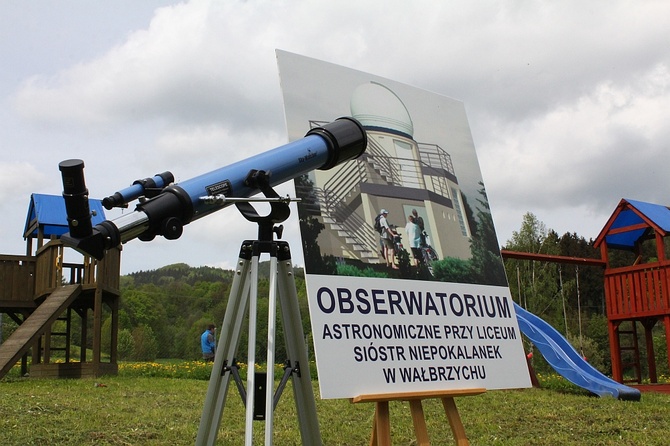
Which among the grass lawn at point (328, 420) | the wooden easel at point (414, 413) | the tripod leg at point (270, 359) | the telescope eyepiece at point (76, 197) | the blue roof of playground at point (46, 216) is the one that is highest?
the blue roof of playground at point (46, 216)

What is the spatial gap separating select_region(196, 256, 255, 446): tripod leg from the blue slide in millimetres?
6820

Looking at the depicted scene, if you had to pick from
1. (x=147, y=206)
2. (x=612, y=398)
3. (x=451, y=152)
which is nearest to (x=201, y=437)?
(x=147, y=206)

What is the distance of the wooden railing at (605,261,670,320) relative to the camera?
13672 millimetres

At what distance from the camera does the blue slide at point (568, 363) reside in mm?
10289

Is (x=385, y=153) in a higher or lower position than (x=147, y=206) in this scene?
higher

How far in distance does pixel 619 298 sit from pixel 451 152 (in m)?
10.5

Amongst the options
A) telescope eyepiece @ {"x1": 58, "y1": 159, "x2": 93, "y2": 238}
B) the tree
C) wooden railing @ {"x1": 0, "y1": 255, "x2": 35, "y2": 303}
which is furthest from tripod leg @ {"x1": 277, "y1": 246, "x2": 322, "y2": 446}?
wooden railing @ {"x1": 0, "y1": 255, "x2": 35, "y2": 303}

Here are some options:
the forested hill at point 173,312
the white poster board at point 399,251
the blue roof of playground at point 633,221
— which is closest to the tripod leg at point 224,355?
the white poster board at point 399,251

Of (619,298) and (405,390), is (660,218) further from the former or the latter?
(405,390)

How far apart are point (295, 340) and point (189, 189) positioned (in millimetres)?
1012

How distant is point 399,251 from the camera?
4895 mm

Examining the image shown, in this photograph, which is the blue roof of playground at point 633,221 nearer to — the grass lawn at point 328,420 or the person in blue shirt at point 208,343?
the grass lawn at point 328,420

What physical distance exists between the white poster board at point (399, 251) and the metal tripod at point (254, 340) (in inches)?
13.0

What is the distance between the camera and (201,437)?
12.1ft
